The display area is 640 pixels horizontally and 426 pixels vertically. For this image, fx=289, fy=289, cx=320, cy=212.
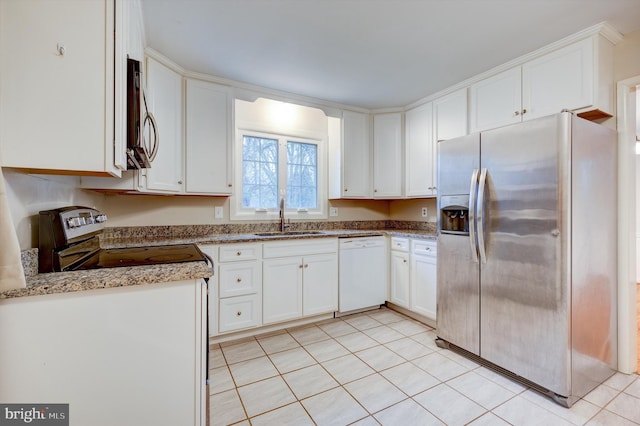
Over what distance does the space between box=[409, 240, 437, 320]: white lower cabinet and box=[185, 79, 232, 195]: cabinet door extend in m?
1.92

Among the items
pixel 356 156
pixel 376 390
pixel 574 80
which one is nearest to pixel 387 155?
pixel 356 156

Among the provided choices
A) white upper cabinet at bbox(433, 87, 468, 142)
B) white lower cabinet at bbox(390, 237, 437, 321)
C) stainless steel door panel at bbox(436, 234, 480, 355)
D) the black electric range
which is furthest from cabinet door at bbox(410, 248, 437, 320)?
the black electric range

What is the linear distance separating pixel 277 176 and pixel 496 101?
221 cm

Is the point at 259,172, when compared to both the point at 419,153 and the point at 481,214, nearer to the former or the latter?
the point at 419,153

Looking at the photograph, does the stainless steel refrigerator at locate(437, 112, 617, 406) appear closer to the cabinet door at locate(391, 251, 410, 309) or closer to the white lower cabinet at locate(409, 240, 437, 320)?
the white lower cabinet at locate(409, 240, 437, 320)

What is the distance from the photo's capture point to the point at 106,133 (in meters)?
1.05

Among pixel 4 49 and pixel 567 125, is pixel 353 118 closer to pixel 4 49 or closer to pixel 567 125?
pixel 567 125

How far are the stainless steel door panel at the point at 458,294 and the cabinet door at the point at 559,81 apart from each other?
1146mm

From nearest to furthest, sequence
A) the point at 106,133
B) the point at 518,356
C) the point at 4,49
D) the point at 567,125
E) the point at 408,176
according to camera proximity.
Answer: the point at 4,49
the point at 106,133
the point at 567,125
the point at 518,356
the point at 408,176

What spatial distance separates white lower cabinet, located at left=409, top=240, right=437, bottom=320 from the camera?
8.82ft

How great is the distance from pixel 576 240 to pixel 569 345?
61cm

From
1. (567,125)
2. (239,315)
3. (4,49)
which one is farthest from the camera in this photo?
(239,315)

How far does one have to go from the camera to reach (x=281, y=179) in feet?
10.8

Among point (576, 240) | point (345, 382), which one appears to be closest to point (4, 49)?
point (345, 382)
